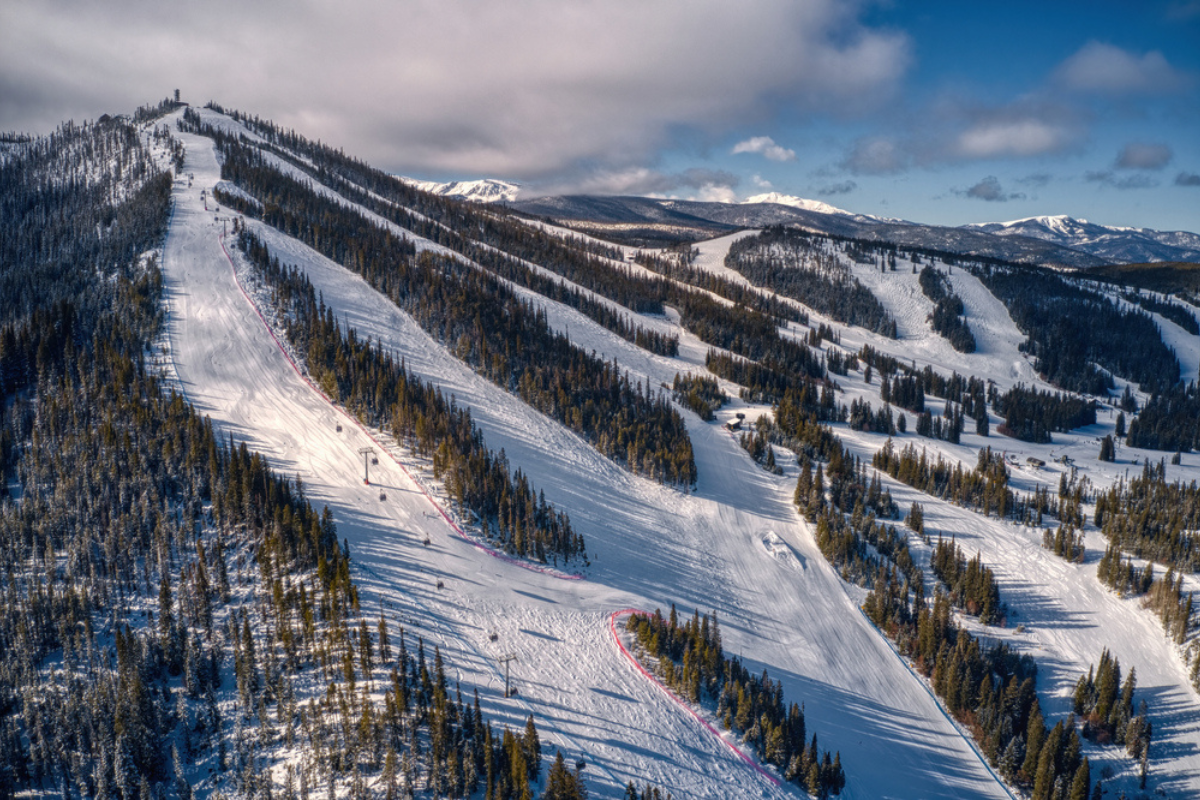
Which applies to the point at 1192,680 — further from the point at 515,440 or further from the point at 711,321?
the point at 711,321

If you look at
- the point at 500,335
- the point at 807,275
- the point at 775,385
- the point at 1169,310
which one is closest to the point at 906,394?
the point at 775,385

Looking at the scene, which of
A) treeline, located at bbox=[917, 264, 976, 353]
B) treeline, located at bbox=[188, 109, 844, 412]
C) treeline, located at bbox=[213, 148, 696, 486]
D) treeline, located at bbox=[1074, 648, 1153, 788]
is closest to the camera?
treeline, located at bbox=[1074, 648, 1153, 788]

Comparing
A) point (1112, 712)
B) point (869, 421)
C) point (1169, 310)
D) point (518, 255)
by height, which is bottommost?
point (1112, 712)

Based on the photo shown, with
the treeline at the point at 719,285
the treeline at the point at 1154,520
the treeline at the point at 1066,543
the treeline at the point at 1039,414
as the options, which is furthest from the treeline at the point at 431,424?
the treeline at the point at 719,285

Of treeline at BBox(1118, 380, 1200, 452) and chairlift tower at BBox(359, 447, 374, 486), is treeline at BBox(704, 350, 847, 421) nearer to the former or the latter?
treeline at BBox(1118, 380, 1200, 452)

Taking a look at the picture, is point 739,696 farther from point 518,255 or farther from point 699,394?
point 518,255

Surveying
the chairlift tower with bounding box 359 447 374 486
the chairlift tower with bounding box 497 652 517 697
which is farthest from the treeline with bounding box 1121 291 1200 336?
the chairlift tower with bounding box 359 447 374 486
